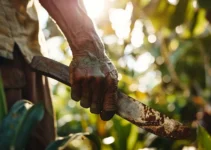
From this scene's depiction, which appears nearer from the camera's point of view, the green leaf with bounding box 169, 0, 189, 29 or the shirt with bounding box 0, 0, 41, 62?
the shirt with bounding box 0, 0, 41, 62

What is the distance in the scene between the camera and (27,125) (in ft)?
4.31

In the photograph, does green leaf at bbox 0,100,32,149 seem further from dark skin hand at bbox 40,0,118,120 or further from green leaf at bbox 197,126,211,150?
green leaf at bbox 197,126,211,150

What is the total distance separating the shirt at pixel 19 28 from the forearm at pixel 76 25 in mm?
165

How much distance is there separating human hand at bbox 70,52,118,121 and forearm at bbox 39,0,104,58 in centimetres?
5

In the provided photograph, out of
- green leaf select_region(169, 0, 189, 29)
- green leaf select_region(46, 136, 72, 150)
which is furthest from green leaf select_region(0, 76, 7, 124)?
green leaf select_region(169, 0, 189, 29)

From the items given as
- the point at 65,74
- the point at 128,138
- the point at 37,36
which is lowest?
the point at 128,138

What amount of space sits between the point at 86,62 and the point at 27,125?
13.2 inches

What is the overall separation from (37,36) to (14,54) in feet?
0.39

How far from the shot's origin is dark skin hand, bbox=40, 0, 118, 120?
1044 millimetres

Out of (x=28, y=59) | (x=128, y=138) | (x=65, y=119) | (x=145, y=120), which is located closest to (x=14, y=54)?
(x=28, y=59)

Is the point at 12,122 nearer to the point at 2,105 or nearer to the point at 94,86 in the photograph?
the point at 2,105

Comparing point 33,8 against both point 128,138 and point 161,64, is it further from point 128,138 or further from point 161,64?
point 161,64

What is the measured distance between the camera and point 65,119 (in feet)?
10.9

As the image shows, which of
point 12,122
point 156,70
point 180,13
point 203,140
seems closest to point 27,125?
point 12,122
